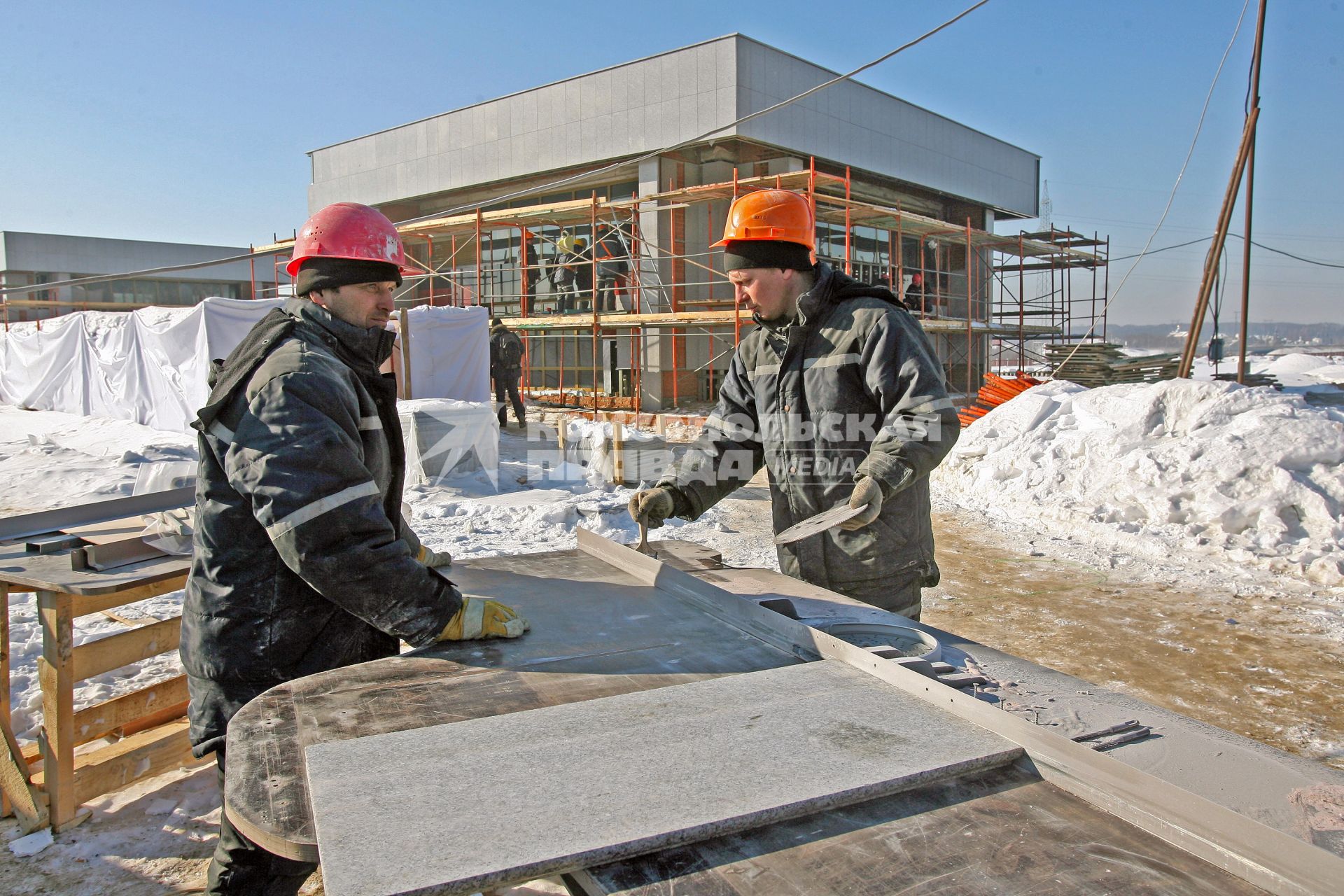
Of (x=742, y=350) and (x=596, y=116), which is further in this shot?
(x=596, y=116)

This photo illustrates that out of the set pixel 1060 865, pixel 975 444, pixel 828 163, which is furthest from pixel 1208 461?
pixel 828 163

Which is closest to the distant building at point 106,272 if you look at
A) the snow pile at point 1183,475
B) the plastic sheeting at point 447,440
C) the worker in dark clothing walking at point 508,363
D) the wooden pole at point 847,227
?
the worker in dark clothing walking at point 508,363

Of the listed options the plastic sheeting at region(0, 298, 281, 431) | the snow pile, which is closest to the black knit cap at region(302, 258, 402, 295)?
the snow pile

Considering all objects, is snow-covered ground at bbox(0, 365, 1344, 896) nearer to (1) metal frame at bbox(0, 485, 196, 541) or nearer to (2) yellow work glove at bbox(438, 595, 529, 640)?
(1) metal frame at bbox(0, 485, 196, 541)

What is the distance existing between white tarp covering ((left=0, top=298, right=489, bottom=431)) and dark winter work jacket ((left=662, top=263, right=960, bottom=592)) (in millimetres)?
10302

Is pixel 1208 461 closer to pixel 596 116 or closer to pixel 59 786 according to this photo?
pixel 59 786

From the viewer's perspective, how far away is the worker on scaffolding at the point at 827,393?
106 inches

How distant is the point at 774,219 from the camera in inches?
113

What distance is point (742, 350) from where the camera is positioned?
10.5ft

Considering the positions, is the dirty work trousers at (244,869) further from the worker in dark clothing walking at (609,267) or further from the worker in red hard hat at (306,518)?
the worker in dark clothing walking at (609,267)

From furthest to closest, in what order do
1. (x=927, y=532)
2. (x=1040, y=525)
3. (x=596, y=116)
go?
(x=596, y=116) < (x=1040, y=525) < (x=927, y=532)

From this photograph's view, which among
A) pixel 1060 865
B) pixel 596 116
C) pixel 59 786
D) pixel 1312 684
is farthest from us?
pixel 596 116

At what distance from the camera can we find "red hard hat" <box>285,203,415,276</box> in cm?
223

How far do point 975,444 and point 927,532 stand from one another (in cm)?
806
